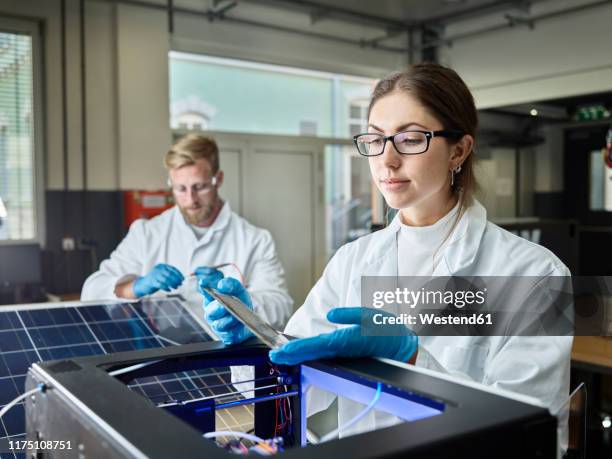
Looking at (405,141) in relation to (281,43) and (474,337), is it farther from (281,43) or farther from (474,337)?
(281,43)

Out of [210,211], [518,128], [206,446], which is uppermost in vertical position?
[518,128]

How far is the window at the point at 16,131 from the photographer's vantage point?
12.8ft

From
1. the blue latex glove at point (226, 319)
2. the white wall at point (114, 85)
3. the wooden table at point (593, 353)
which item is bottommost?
the wooden table at point (593, 353)

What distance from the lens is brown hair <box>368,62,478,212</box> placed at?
134cm

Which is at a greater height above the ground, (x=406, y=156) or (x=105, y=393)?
(x=406, y=156)

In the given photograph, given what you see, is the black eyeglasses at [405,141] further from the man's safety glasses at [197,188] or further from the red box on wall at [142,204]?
the red box on wall at [142,204]

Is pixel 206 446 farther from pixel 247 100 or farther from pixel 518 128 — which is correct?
pixel 518 128

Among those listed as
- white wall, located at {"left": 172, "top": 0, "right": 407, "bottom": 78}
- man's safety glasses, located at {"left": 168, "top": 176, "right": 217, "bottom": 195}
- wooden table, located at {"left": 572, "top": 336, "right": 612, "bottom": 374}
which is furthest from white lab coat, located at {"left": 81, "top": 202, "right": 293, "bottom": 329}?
white wall, located at {"left": 172, "top": 0, "right": 407, "bottom": 78}

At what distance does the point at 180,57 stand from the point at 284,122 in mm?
1041

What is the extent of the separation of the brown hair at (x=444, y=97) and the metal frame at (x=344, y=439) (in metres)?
0.74

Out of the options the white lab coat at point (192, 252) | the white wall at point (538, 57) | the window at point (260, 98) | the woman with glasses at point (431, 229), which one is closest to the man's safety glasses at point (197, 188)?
the white lab coat at point (192, 252)

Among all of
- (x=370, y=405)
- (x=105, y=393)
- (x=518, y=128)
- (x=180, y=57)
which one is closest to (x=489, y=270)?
(x=370, y=405)

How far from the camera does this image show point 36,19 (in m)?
3.95

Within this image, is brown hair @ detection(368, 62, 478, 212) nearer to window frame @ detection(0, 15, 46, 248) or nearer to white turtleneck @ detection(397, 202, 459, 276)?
white turtleneck @ detection(397, 202, 459, 276)
